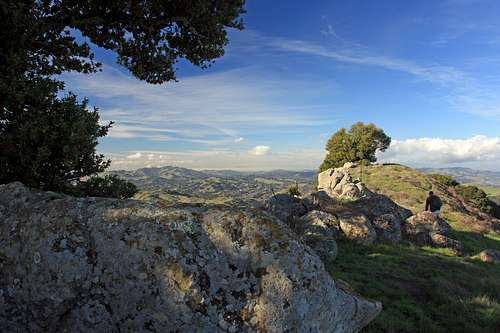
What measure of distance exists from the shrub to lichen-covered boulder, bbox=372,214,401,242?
61.0 feet

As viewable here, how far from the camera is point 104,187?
11.6 m

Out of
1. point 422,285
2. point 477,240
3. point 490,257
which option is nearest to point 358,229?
point 490,257

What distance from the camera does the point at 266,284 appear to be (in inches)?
227

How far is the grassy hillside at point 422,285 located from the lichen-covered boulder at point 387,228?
891mm

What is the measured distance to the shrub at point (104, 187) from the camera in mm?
11156

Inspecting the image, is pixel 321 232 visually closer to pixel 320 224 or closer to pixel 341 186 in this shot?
pixel 320 224

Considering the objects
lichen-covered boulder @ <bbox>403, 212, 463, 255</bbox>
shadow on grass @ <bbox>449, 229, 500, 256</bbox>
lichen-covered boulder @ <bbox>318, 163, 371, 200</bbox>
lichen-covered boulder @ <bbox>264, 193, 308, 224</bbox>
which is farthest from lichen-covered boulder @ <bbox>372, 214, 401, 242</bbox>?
lichen-covered boulder @ <bbox>318, 163, 371, 200</bbox>

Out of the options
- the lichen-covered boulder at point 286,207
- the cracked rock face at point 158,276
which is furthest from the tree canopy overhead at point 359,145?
the cracked rock face at point 158,276

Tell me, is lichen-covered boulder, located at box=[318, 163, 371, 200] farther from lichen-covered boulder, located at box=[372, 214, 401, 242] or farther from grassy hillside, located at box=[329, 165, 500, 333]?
grassy hillside, located at box=[329, 165, 500, 333]

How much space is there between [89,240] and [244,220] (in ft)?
8.91

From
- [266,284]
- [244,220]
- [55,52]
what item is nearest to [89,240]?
[244,220]

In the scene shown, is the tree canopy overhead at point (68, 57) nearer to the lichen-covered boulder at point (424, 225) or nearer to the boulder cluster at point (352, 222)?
the boulder cluster at point (352, 222)

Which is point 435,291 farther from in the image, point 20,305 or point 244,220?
point 20,305

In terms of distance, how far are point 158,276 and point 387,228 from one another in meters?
22.7
